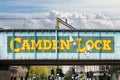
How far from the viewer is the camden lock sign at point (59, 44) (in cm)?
5578

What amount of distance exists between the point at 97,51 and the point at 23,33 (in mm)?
8951

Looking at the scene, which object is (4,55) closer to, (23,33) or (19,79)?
(23,33)

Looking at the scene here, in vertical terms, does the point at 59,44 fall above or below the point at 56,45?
above

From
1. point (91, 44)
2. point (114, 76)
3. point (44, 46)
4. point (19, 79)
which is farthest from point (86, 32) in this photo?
point (19, 79)

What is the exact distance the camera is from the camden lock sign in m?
55.8

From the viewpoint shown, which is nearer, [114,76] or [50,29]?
[50,29]

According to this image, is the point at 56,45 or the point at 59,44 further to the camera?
the point at 59,44

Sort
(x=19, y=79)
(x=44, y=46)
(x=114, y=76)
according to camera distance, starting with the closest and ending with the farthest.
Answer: (x=44, y=46) → (x=114, y=76) → (x=19, y=79)

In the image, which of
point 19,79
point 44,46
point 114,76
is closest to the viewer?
point 44,46

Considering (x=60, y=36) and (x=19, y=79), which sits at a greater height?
(x=60, y=36)

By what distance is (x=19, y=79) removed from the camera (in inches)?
5369

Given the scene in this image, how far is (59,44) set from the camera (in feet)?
183

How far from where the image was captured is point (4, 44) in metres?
55.9

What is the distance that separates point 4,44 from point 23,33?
2.57 meters
